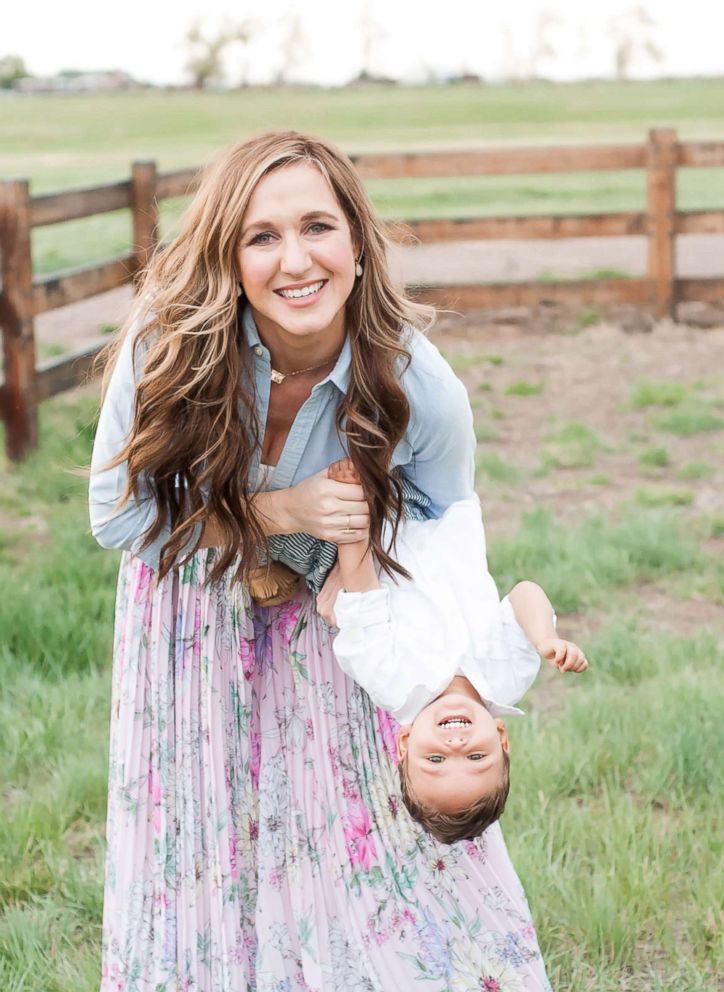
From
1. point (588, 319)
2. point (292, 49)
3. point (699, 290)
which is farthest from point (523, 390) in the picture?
point (292, 49)

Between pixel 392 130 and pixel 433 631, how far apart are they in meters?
32.6

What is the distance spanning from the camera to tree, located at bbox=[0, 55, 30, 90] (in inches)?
2475

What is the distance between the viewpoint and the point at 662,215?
9.11 meters

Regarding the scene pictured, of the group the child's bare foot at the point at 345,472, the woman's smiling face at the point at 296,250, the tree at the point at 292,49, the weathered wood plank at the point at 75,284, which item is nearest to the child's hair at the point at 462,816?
the child's bare foot at the point at 345,472

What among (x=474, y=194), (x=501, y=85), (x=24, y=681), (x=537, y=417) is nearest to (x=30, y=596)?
(x=24, y=681)

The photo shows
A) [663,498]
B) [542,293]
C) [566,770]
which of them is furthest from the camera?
[542,293]

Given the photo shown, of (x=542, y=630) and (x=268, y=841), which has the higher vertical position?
(x=542, y=630)

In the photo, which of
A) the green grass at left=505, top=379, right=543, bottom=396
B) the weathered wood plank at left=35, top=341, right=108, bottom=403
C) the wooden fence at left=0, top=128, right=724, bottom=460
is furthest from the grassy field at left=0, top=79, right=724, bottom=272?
the green grass at left=505, top=379, right=543, bottom=396

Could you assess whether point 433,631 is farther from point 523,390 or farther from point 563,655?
point 523,390

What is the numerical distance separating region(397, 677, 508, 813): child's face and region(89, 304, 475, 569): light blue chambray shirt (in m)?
0.41

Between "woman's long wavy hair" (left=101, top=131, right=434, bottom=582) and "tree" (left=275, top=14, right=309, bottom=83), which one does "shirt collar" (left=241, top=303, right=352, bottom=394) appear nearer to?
"woman's long wavy hair" (left=101, top=131, right=434, bottom=582)

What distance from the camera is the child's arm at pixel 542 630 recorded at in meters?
2.22

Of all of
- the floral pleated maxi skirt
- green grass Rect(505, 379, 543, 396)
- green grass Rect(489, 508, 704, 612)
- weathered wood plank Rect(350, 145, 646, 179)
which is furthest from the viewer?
weathered wood plank Rect(350, 145, 646, 179)

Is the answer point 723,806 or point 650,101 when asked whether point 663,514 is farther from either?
point 650,101
